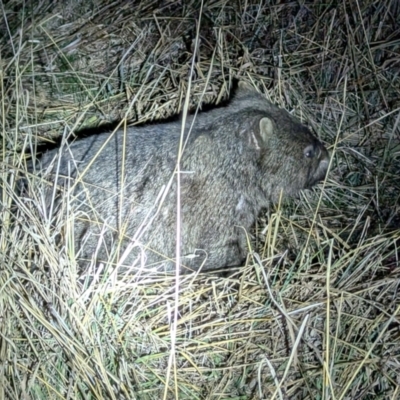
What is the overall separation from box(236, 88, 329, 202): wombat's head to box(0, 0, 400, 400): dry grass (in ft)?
0.67

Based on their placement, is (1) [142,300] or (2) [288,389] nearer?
(2) [288,389]

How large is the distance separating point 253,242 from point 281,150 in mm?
688

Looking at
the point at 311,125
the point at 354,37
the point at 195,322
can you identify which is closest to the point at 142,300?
the point at 195,322

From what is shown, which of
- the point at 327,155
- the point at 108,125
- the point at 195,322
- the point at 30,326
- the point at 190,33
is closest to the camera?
the point at 30,326

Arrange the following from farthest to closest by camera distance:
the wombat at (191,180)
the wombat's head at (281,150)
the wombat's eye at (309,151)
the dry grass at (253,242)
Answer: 1. the wombat's eye at (309,151)
2. the wombat's head at (281,150)
3. the wombat at (191,180)
4. the dry grass at (253,242)

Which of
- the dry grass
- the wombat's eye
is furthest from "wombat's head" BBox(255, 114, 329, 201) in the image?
the dry grass

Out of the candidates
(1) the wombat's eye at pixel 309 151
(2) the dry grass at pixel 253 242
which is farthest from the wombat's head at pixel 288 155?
(2) the dry grass at pixel 253 242

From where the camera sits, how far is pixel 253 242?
4992mm

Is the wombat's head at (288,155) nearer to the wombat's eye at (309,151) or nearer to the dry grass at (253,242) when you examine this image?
the wombat's eye at (309,151)

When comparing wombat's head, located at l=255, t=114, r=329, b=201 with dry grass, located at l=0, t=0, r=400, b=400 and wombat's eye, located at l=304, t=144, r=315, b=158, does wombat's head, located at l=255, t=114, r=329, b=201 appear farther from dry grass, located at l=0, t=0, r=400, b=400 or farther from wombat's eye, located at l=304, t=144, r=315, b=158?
dry grass, located at l=0, t=0, r=400, b=400

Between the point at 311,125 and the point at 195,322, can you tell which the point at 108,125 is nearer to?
the point at 311,125

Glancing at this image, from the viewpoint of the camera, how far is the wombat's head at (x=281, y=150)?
4.65m

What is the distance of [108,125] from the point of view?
5.48 m

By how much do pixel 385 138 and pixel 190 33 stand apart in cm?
180
